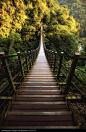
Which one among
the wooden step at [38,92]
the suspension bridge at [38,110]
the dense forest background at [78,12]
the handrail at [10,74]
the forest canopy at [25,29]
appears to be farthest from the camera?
the dense forest background at [78,12]

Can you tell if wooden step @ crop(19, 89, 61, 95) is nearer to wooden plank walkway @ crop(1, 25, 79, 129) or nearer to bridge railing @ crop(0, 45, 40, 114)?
wooden plank walkway @ crop(1, 25, 79, 129)

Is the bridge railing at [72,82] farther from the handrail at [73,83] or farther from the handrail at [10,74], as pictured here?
the handrail at [10,74]

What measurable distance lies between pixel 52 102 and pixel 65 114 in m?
0.31

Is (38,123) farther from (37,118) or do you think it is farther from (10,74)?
(10,74)

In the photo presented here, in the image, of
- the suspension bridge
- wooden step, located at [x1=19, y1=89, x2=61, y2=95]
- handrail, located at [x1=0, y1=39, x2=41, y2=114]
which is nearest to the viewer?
the suspension bridge

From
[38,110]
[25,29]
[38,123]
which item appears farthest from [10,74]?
[25,29]

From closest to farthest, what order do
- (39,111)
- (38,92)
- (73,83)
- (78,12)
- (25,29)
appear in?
1. (39,111)
2. (73,83)
3. (38,92)
4. (25,29)
5. (78,12)

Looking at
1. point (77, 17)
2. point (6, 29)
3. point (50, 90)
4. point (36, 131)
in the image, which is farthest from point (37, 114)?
point (77, 17)

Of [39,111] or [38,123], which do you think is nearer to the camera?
[38,123]

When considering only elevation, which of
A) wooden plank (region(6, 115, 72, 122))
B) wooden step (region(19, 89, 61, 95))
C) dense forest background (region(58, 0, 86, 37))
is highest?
dense forest background (region(58, 0, 86, 37))

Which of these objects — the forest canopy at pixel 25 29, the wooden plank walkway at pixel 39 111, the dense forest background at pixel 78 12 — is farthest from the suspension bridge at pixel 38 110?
the dense forest background at pixel 78 12

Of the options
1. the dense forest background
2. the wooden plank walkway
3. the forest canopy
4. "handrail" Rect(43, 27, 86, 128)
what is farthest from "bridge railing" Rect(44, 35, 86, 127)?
the dense forest background

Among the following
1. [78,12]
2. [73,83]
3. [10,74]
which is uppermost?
[78,12]

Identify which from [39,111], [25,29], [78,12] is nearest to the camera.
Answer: [39,111]
